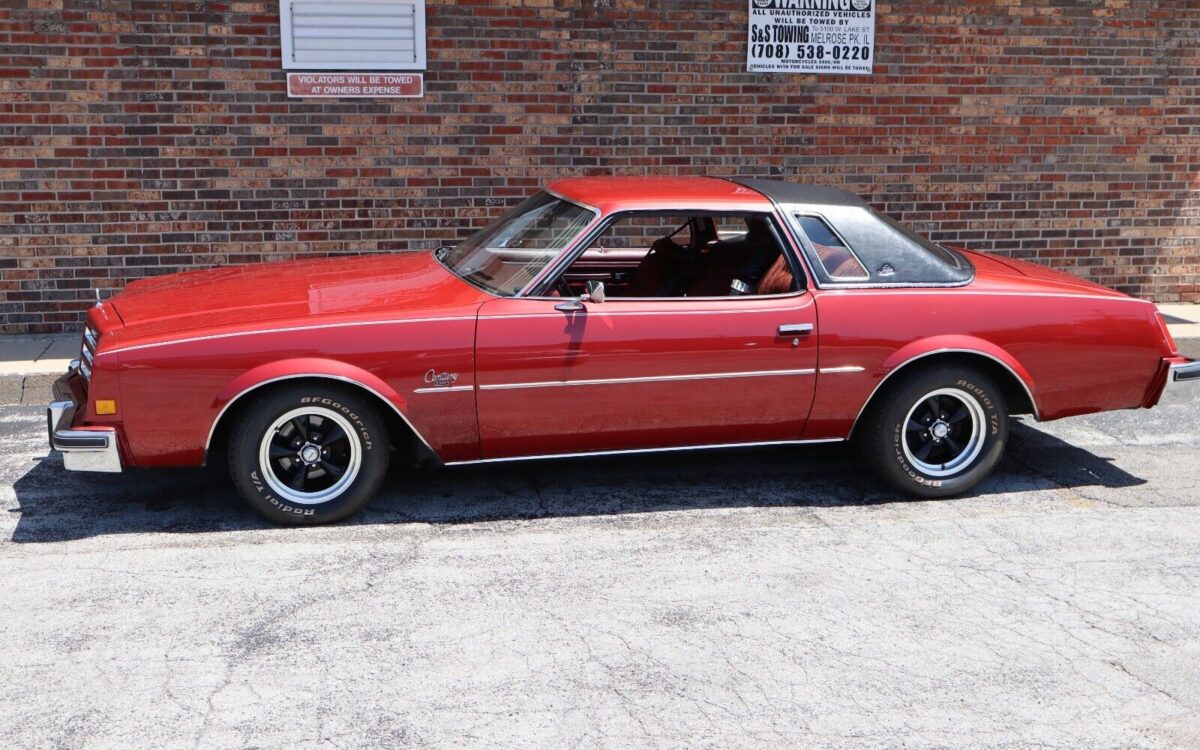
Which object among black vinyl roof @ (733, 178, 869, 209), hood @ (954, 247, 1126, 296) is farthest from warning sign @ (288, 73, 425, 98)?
hood @ (954, 247, 1126, 296)

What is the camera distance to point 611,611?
458cm

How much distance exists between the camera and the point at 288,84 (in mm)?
8969

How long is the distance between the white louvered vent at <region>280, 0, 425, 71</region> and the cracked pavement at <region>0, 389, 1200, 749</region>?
387 centimetres

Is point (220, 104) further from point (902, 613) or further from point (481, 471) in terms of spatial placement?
point (902, 613)

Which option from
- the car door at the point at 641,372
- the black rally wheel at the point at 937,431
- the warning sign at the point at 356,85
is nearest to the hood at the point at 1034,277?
the black rally wheel at the point at 937,431

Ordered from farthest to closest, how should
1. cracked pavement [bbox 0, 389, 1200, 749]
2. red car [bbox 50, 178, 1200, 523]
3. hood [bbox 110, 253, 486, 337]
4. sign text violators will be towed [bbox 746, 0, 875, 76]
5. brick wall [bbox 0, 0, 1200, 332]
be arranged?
sign text violators will be towed [bbox 746, 0, 875, 76] → brick wall [bbox 0, 0, 1200, 332] → hood [bbox 110, 253, 486, 337] → red car [bbox 50, 178, 1200, 523] → cracked pavement [bbox 0, 389, 1200, 749]

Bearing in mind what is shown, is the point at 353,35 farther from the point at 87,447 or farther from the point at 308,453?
the point at 87,447

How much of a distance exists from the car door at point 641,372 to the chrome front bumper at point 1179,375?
1779 mm

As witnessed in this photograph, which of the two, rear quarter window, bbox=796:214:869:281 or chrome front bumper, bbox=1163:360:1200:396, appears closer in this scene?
rear quarter window, bbox=796:214:869:281

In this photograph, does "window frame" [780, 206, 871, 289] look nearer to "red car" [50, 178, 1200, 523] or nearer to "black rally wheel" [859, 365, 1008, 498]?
"red car" [50, 178, 1200, 523]

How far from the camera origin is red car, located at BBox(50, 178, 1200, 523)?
5.18 meters

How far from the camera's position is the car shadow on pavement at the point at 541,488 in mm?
5543

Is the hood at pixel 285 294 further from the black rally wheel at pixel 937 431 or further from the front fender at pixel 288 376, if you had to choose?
the black rally wheel at pixel 937 431

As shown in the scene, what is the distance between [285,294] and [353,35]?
392 cm
